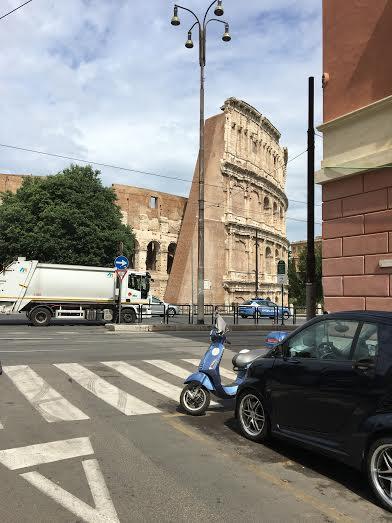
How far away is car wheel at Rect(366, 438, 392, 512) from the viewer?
13.6 ft

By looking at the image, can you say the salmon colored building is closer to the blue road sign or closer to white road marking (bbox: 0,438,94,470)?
white road marking (bbox: 0,438,94,470)

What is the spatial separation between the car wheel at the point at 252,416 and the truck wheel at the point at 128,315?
816 inches

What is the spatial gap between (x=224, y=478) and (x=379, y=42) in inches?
356

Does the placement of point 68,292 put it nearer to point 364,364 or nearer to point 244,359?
point 244,359

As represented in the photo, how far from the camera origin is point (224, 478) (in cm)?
475

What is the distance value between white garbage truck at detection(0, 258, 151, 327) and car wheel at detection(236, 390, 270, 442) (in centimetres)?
1705

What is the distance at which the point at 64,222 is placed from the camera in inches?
1517

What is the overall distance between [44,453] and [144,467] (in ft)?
3.77

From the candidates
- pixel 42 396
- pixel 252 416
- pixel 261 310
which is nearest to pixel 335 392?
pixel 252 416

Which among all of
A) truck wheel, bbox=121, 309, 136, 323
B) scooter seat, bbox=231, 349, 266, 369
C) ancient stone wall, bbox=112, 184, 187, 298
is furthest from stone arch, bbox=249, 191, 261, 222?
scooter seat, bbox=231, 349, 266, 369

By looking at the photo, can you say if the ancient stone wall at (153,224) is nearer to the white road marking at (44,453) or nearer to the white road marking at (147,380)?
the white road marking at (147,380)

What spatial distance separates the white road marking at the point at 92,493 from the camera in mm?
3855

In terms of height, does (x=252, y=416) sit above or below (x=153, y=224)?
below

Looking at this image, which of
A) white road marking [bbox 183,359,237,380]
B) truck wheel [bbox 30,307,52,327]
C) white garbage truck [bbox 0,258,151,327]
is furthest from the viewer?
white garbage truck [bbox 0,258,151,327]
